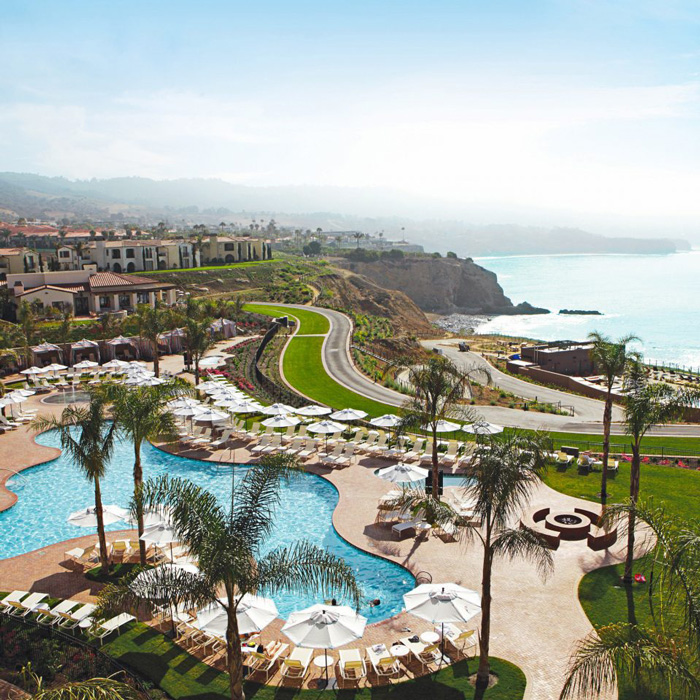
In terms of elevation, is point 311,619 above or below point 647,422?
below

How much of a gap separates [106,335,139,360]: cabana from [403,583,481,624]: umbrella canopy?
38.8 metres

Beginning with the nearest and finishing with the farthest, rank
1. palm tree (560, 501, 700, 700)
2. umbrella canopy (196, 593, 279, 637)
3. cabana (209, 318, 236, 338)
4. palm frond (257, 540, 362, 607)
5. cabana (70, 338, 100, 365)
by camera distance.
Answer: palm tree (560, 501, 700, 700) < palm frond (257, 540, 362, 607) < umbrella canopy (196, 593, 279, 637) < cabana (70, 338, 100, 365) < cabana (209, 318, 236, 338)

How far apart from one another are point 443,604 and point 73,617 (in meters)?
9.05

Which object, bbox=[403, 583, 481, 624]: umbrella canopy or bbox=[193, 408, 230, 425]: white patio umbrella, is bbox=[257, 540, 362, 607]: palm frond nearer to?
bbox=[403, 583, 481, 624]: umbrella canopy

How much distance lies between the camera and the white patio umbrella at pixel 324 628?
42.4ft

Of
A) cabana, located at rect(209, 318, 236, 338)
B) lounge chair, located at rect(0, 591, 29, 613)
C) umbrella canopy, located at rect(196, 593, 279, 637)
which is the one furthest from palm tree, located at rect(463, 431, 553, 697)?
cabana, located at rect(209, 318, 236, 338)

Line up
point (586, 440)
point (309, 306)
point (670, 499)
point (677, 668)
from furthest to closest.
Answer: point (309, 306), point (586, 440), point (670, 499), point (677, 668)

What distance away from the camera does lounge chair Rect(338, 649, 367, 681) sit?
13695 mm

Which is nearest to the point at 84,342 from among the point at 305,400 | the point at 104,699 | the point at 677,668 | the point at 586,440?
the point at 305,400

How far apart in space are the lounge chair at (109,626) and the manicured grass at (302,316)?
149 feet

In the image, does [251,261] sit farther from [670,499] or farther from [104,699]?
[104,699]

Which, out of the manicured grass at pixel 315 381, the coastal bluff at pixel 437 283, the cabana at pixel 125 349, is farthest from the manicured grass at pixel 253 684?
the coastal bluff at pixel 437 283

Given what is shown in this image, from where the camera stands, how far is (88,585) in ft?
58.4

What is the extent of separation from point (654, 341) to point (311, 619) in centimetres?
14008
